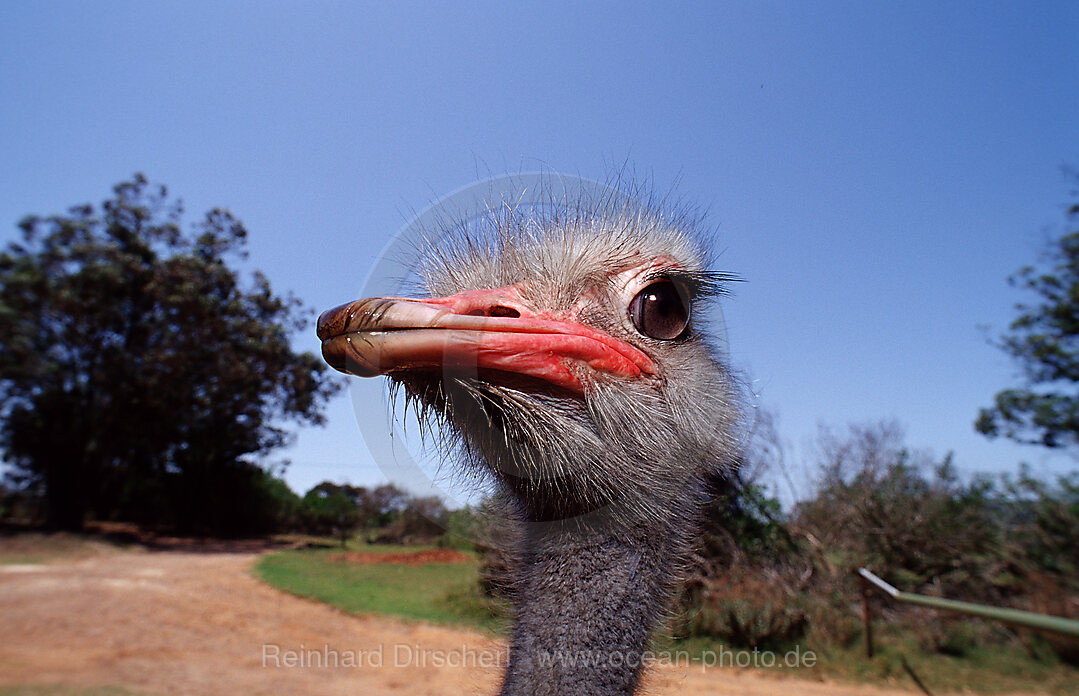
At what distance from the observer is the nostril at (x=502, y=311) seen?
103cm

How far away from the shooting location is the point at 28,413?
22.9ft

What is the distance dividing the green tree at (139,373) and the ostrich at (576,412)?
16.1ft

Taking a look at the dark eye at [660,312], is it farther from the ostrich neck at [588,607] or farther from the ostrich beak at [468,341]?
the ostrich neck at [588,607]

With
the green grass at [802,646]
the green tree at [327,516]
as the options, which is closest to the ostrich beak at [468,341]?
the green grass at [802,646]

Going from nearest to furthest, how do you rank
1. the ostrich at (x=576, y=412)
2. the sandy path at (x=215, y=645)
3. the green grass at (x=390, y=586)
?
1. the ostrich at (x=576, y=412)
2. the sandy path at (x=215, y=645)
3. the green grass at (x=390, y=586)

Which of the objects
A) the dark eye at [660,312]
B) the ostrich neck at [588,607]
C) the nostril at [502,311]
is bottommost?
the ostrich neck at [588,607]

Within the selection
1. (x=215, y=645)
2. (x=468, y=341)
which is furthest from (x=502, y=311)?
(x=215, y=645)

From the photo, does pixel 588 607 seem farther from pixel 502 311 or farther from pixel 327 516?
pixel 327 516

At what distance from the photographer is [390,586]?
998 cm

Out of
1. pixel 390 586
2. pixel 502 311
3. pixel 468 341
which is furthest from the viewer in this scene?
pixel 390 586

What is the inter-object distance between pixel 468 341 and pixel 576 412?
0.27 m

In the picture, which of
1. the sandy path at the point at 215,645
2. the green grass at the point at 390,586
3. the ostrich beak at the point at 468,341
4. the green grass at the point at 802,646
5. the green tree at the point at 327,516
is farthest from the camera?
the green tree at the point at 327,516

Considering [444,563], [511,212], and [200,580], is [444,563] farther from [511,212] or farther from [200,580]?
[511,212]

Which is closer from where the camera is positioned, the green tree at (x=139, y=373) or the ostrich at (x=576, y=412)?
the ostrich at (x=576, y=412)
